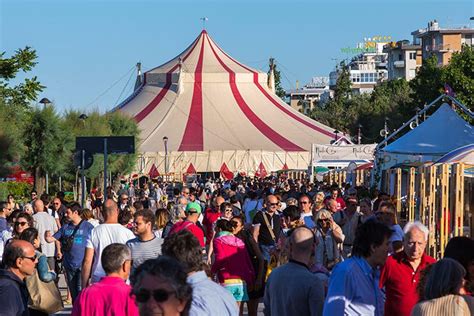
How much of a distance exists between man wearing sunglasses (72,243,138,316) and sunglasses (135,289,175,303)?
7.59ft

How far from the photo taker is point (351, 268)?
7031 millimetres

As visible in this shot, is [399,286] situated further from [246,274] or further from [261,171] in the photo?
[261,171]

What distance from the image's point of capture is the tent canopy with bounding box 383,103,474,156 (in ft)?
84.5

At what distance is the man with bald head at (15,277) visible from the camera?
7531mm

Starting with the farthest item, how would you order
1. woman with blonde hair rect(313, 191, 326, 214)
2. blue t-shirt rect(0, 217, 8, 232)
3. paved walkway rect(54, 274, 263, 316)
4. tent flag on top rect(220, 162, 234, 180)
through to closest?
tent flag on top rect(220, 162, 234, 180) → woman with blonde hair rect(313, 191, 326, 214) → blue t-shirt rect(0, 217, 8, 232) → paved walkway rect(54, 274, 263, 316)

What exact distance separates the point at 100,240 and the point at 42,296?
5.61 feet

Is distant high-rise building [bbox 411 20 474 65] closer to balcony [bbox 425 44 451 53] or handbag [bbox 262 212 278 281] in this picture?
balcony [bbox 425 44 451 53]

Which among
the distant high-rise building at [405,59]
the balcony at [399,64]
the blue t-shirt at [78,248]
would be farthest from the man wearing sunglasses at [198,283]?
the balcony at [399,64]

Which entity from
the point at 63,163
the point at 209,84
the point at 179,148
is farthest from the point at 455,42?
the point at 63,163

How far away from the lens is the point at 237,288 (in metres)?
11.3

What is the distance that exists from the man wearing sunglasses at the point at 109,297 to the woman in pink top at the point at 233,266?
3963 millimetres

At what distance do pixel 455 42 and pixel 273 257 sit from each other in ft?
356

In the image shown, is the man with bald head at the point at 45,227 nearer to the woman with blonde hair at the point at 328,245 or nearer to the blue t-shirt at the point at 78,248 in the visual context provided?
the blue t-shirt at the point at 78,248

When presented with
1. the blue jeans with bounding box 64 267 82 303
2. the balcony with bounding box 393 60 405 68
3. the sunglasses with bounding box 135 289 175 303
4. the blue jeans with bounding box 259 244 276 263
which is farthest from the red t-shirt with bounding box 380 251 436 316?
the balcony with bounding box 393 60 405 68
